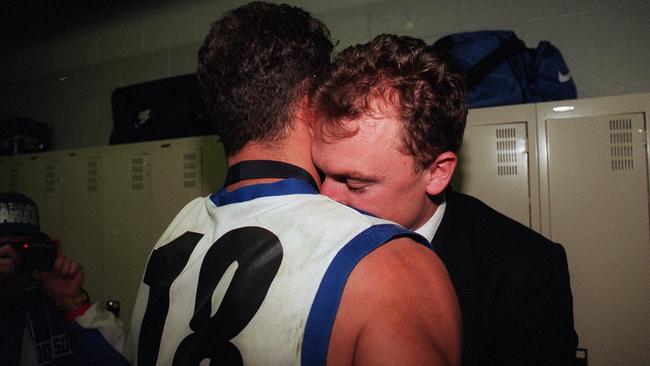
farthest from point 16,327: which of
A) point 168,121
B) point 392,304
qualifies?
point 392,304

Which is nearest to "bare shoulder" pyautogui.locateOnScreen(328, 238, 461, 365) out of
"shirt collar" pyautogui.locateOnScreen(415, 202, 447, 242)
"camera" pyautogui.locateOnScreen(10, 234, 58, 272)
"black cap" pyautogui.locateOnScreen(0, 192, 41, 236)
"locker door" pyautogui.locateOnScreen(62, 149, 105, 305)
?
"shirt collar" pyautogui.locateOnScreen(415, 202, 447, 242)

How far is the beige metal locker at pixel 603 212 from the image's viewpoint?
1450mm

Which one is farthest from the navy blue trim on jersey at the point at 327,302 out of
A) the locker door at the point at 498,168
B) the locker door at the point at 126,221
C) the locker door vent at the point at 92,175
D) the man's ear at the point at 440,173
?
the locker door vent at the point at 92,175

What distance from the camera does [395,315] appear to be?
0.52 meters

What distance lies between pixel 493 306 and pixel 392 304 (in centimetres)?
69

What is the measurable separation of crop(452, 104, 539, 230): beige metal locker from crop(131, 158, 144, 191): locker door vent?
1.87m

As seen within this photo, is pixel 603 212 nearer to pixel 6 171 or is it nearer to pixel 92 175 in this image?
pixel 92 175

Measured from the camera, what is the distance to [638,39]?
6.45 ft

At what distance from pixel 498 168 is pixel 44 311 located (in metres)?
2.08

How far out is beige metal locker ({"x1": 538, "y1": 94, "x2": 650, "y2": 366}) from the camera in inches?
57.1

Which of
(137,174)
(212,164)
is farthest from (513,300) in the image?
(137,174)

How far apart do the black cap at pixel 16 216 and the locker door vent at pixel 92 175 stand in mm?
824

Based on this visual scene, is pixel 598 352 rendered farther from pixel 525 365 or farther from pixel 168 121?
pixel 168 121

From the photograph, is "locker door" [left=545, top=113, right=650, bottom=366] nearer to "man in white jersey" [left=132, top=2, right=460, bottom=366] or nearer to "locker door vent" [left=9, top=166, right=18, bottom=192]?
"man in white jersey" [left=132, top=2, right=460, bottom=366]
